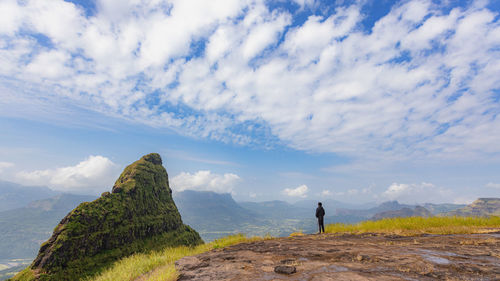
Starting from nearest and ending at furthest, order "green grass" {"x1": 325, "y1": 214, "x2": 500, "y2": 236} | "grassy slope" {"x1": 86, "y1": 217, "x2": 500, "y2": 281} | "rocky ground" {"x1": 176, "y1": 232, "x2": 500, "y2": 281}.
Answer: "rocky ground" {"x1": 176, "y1": 232, "x2": 500, "y2": 281}, "grassy slope" {"x1": 86, "y1": 217, "x2": 500, "y2": 281}, "green grass" {"x1": 325, "y1": 214, "x2": 500, "y2": 236}

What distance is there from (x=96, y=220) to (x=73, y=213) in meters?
2.77

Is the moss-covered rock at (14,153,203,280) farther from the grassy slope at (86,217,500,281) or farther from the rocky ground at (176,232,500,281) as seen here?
the rocky ground at (176,232,500,281)

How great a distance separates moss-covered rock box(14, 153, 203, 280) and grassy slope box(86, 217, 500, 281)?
46.2ft

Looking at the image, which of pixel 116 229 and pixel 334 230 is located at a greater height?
pixel 334 230

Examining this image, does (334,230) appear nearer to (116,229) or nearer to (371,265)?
(371,265)


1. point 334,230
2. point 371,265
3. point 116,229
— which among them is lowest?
point 116,229

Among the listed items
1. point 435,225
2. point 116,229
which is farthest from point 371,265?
point 116,229

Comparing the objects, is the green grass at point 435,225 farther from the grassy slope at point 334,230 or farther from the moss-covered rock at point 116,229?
the moss-covered rock at point 116,229

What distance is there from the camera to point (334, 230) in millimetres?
17516

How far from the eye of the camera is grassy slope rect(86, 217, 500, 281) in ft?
33.9

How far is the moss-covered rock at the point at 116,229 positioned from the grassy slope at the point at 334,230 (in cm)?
1409

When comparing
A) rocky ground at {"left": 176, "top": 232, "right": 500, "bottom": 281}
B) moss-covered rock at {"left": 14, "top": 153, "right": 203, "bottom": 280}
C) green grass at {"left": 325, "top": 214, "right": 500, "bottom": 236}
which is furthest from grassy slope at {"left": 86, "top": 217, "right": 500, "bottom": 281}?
moss-covered rock at {"left": 14, "top": 153, "right": 203, "bottom": 280}

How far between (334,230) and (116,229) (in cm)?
2996

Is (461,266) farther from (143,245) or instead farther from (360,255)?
(143,245)
